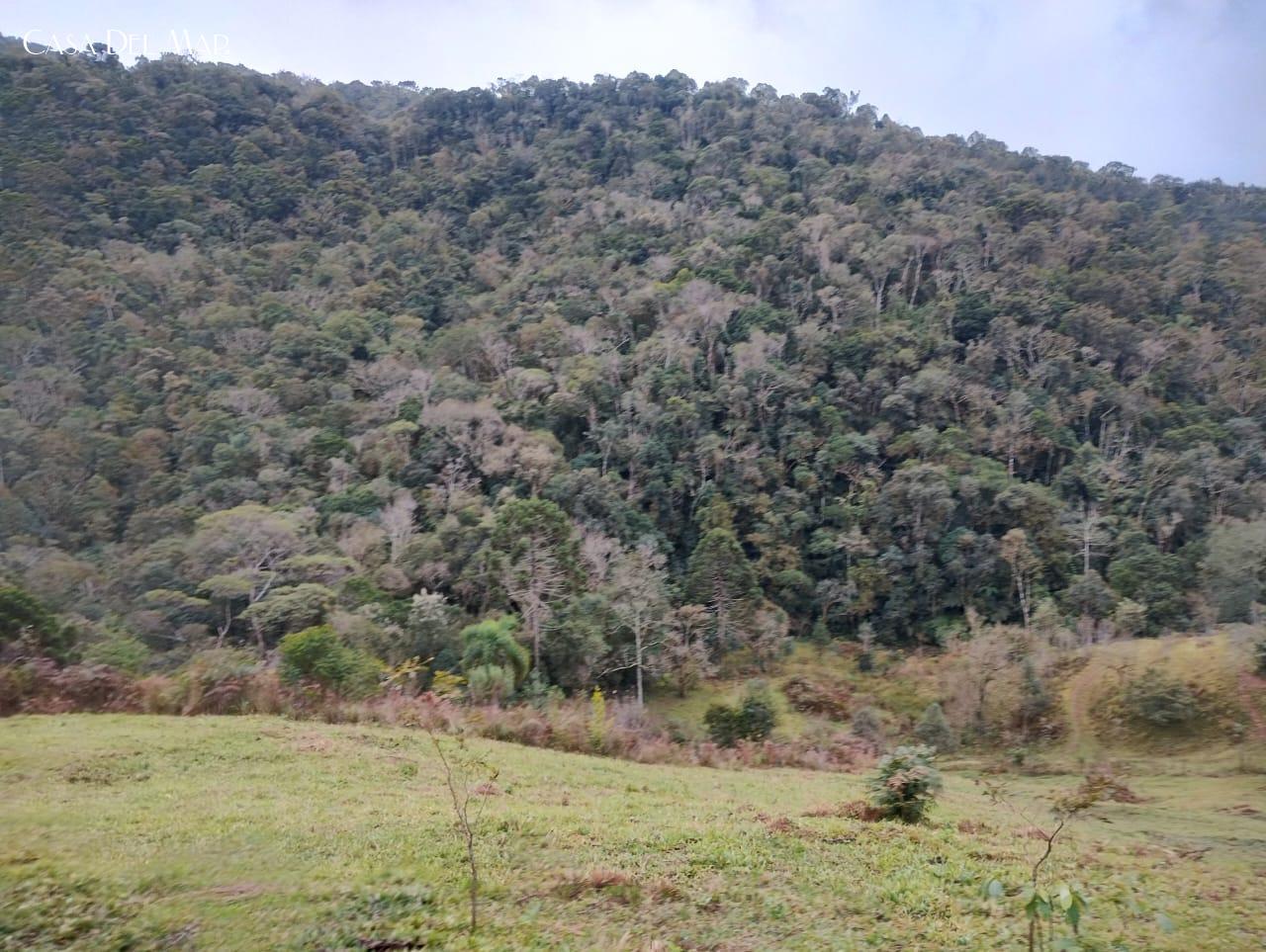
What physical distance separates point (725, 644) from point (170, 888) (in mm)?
26521

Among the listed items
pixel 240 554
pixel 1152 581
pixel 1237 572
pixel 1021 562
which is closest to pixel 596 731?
pixel 240 554

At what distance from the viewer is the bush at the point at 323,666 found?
639 inches

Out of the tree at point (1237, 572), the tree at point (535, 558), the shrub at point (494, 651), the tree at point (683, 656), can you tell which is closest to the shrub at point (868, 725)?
the tree at point (683, 656)

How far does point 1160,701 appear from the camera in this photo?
20141 millimetres

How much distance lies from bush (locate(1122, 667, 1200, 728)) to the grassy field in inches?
398

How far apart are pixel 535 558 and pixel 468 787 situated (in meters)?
18.6

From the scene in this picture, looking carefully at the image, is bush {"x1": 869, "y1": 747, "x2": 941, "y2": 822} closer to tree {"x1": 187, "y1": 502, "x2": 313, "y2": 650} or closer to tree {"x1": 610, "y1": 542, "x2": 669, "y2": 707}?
tree {"x1": 610, "y1": 542, "x2": 669, "y2": 707}

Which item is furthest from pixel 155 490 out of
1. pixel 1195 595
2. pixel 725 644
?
pixel 1195 595

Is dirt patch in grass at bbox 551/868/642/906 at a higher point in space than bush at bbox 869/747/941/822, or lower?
higher

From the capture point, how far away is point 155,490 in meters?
35.9

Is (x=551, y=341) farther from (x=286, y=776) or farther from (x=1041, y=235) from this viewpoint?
(x=286, y=776)

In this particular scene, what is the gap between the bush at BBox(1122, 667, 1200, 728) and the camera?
782 inches

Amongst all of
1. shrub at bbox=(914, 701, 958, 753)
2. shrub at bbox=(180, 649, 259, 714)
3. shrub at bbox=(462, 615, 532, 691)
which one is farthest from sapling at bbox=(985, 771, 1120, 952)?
shrub at bbox=(462, 615, 532, 691)

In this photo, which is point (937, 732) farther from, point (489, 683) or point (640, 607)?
point (489, 683)
